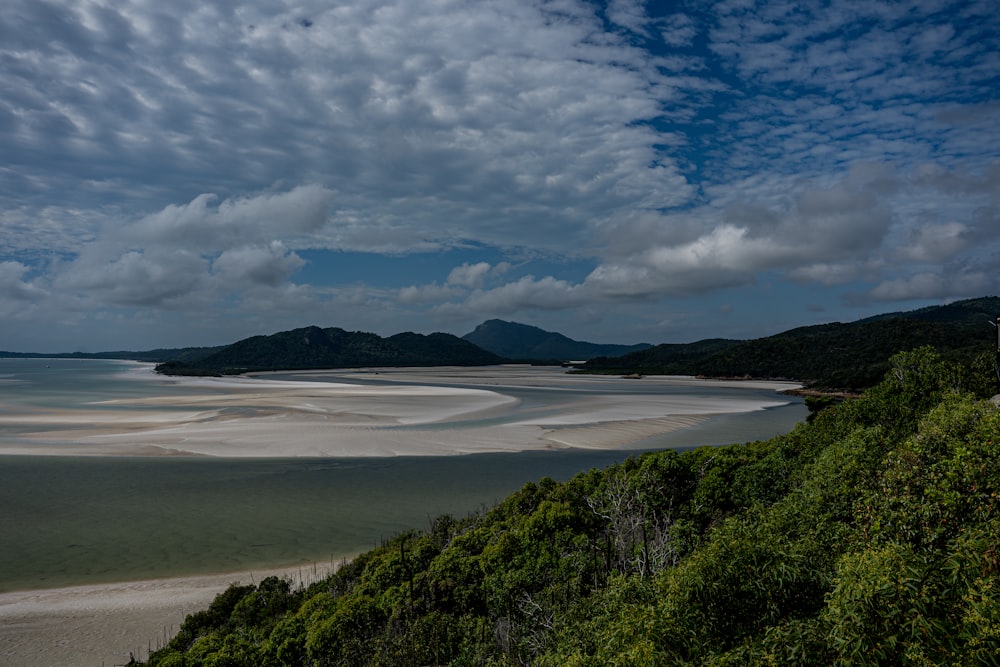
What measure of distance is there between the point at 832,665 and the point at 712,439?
33.4 metres

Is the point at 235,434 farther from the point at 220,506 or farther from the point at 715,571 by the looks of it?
the point at 715,571

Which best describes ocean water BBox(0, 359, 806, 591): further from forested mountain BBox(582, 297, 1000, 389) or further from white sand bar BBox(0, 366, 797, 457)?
forested mountain BBox(582, 297, 1000, 389)

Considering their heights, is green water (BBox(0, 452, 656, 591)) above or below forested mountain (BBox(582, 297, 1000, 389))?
below

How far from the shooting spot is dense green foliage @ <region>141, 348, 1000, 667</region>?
3875mm

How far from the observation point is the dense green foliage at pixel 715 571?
12.7ft

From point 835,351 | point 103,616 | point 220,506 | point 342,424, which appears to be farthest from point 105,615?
point 835,351

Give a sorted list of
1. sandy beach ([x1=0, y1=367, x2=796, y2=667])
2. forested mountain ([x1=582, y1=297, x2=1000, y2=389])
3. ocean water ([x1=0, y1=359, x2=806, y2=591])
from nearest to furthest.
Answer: sandy beach ([x1=0, y1=367, x2=796, y2=667]), ocean water ([x1=0, y1=359, x2=806, y2=591]), forested mountain ([x1=582, y1=297, x2=1000, y2=389])

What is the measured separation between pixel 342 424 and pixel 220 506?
1938 centimetres

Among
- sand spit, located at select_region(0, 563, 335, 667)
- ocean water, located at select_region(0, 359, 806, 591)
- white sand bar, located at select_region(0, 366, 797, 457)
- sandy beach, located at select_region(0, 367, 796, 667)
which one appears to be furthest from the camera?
white sand bar, located at select_region(0, 366, 797, 457)

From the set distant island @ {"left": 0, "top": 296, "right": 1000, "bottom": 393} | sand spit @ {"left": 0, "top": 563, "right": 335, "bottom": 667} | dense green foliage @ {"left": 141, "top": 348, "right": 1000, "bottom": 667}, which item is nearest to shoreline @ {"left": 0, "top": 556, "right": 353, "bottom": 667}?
sand spit @ {"left": 0, "top": 563, "right": 335, "bottom": 667}

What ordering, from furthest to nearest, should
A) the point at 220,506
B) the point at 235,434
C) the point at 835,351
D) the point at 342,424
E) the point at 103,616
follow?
the point at 835,351, the point at 342,424, the point at 235,434, the point at 220,506, the point at 103,616

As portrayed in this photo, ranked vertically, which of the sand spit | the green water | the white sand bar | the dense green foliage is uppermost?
the dense green foliage

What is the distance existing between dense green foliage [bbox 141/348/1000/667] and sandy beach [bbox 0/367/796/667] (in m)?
2.76

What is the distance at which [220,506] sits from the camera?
2105 cm
